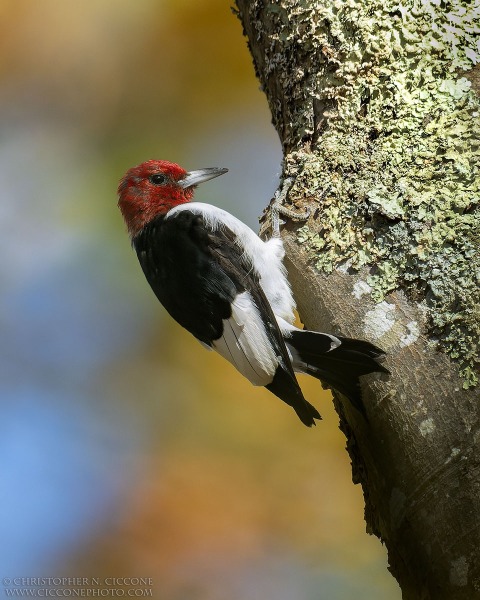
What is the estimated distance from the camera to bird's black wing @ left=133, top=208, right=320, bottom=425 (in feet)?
9.50

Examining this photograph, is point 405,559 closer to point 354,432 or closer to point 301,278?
point 354,432

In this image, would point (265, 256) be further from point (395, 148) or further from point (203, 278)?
point (395, 148)

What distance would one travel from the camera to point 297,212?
8.82 ft

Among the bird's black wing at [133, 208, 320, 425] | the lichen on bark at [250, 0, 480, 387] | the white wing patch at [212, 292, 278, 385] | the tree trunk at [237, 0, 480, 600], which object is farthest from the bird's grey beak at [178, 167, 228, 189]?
the white wing patch at [212, 292, 278, 385]

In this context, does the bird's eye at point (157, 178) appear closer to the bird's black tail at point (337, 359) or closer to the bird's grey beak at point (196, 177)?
the bird's grey beak at point (196, 177)

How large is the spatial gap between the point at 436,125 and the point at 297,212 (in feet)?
1.92

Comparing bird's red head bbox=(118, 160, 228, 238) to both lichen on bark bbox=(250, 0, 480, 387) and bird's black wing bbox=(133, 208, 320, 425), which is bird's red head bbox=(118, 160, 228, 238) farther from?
lichen on bark bbox=(250, 0, 480, 387)

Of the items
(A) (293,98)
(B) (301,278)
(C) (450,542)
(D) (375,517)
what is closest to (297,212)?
(B) (301,278)

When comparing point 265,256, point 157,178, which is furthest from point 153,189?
point 265,256

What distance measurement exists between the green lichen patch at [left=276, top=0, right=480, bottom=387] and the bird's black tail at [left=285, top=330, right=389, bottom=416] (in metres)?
0.19

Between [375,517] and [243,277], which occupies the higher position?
[243,277]

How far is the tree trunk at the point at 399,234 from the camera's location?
197 centimetres

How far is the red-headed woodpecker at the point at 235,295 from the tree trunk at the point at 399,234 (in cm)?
15

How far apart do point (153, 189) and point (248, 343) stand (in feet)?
3.77
